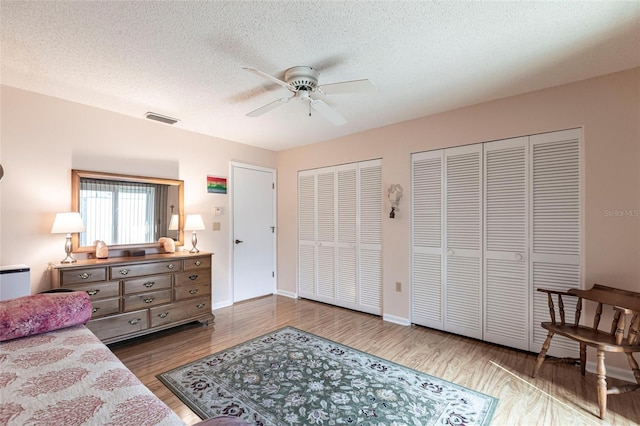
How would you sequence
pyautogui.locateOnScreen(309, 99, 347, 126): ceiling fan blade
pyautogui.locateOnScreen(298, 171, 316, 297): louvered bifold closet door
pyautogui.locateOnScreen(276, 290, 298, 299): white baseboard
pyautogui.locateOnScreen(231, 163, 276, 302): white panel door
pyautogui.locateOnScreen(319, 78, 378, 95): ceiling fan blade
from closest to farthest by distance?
1. pyautogui.locateOnScreen(319, 78, 378, 95): ceiling fan blade
2. pyautogui.locateOnScreen(309, 99, 347, 126): ceiling fan blade
3. pyautogui.locateOnScreen(231, 163, 276, 302): white panel door
4. pyautogui.locateOnScreen(298, 171, 316, 297): louvered bifold closet door
5. pyautogui.locateOnScreen(276, 290, 298, 299): white baseboard

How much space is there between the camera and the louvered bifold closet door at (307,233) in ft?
14.6

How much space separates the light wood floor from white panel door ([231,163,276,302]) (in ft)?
1.81

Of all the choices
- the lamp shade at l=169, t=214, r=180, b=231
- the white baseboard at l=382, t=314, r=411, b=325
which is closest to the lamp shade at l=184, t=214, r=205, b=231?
the lamp shade at l=169, t=214, r=180, b=231

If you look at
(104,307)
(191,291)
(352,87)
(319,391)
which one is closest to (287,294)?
(191,291)

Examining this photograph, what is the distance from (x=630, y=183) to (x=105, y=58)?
13.2ft

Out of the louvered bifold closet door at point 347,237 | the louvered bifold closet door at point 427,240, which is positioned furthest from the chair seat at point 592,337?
the louvered bifold closet door at point 347,237

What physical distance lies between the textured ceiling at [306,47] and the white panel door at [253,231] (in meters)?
1.72

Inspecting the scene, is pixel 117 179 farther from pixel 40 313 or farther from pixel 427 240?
pixel 427 240

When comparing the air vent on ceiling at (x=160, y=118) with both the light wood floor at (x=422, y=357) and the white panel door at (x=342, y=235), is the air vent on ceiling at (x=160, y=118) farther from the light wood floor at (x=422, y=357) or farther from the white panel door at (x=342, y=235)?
the light wood floor at (x=422, y=357)

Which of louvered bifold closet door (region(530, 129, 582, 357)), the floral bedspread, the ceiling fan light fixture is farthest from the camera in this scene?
the ceiling fan light fixture

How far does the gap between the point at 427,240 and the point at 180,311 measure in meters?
2.88

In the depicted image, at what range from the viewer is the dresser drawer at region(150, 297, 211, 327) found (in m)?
3.02

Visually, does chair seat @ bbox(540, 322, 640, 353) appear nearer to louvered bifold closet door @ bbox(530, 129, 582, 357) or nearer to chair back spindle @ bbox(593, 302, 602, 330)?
chair back spindle @ bbox(593, 302, 602, 330)

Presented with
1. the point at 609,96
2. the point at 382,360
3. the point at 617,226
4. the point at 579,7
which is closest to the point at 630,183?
the point at 617,226
